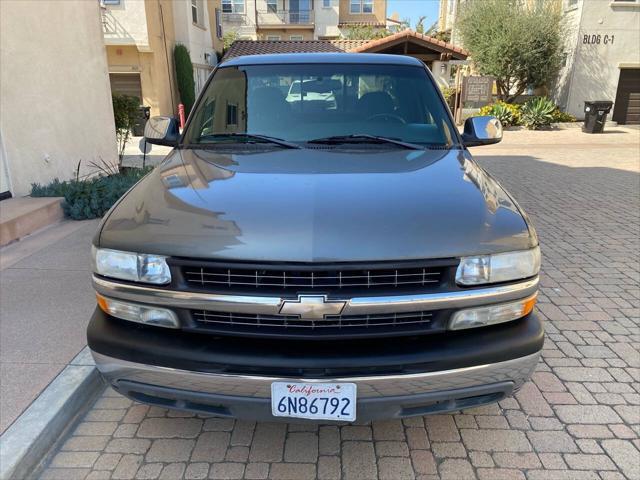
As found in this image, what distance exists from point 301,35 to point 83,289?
39955mm

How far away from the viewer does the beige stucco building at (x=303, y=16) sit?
39.2 metres

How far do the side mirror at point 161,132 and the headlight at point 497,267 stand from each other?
241 cm

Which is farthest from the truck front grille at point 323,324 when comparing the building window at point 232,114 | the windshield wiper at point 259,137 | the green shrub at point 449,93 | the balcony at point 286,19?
the balcony at point 286,19

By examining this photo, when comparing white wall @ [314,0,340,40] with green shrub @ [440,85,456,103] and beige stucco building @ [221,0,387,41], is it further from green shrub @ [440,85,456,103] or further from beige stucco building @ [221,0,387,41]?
green shrub @ [440,85,456,103]

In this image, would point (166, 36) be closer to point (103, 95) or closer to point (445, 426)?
point (103, 95)

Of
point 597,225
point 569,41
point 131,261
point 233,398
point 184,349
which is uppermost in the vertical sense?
point 569,41

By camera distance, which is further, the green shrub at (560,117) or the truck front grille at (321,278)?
the green shrub at (560,117)

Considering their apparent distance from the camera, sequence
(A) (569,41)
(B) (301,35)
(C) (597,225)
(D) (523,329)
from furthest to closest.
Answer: (B) (301,35), (A) (569,41), (C) (597,225), (D) (523,329)

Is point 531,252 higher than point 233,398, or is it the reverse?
point 531,252

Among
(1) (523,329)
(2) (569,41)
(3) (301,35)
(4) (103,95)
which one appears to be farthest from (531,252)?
(3) (301,35)

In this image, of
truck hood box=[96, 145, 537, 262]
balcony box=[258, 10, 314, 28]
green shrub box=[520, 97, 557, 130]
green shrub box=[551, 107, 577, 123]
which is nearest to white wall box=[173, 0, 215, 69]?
green shrub box=[520, 97, 557, 130]

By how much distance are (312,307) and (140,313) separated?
0.77 metres

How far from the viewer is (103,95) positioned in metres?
8.25

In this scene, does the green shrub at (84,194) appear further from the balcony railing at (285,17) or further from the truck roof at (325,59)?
the balcony railing at (285,17)
